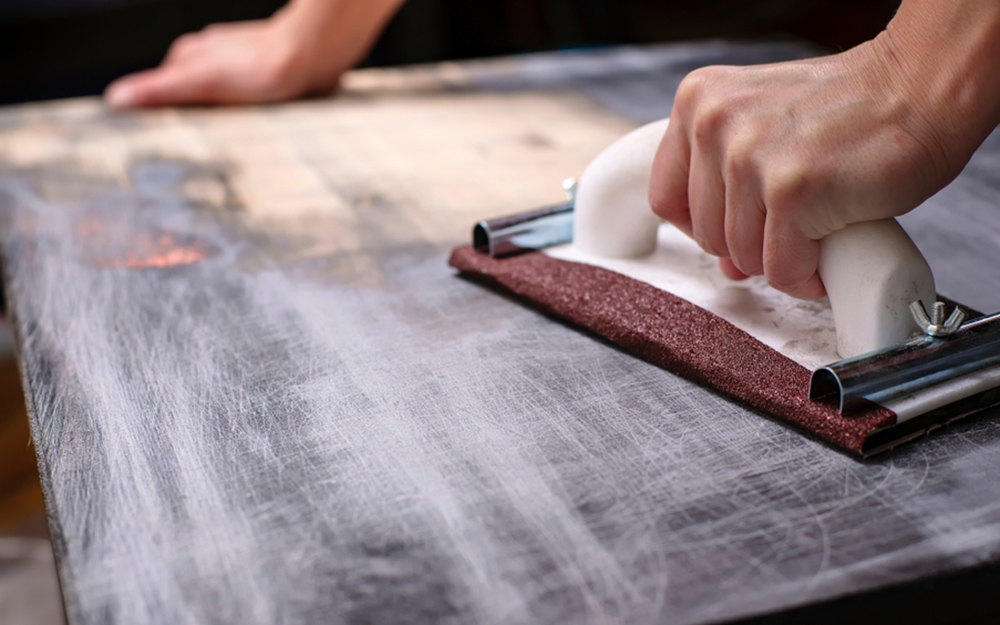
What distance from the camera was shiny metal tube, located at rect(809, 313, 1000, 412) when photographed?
1.69ft

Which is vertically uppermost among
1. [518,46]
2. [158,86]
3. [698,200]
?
[698,200]

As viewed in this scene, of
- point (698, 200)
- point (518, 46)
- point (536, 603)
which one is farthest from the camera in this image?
point (518, 46)

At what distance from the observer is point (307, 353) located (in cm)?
65

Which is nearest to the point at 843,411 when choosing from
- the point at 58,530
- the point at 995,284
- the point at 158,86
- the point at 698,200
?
the point at 698,200

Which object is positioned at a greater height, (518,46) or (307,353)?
(307,353)

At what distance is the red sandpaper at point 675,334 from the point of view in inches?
20.8

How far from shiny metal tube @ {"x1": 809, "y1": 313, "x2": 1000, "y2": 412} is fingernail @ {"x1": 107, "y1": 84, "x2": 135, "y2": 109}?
1.15 meters

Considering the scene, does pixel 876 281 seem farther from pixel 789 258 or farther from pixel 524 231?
pixel 524 231

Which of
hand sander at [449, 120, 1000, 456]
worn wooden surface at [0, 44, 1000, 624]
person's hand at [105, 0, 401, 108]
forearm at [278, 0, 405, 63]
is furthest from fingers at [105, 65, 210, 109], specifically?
hand sander at [449, 120, 1000, 456]

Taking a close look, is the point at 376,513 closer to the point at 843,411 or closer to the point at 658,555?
→ the point at 658,555

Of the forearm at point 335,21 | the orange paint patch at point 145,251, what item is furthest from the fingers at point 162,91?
the orange paint patch at point 145,251

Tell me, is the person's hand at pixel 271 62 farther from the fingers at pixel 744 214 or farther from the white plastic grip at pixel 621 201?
the fingers at pixel 744 214

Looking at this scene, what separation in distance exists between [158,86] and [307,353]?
2.85 ft

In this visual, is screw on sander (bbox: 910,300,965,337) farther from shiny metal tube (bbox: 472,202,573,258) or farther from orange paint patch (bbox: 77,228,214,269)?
orange paint patch (bbox: 77,228,214,269)
